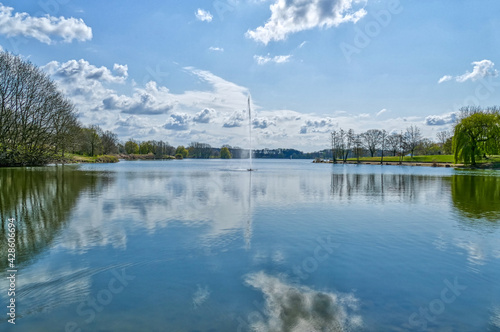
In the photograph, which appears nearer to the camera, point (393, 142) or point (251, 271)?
point (251, 271)

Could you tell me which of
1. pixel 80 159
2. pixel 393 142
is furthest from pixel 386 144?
pixel 80 159

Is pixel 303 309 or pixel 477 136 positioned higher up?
pixel 477 136

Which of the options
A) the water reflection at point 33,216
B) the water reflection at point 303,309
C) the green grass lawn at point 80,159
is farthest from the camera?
the green grass lawn at point 80,159

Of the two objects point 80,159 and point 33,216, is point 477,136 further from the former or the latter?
point 80,159

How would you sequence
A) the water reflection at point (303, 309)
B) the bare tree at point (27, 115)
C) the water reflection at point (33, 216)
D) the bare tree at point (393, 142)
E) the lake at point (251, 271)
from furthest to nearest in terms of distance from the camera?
the bare tree at point (393, 142)
the bare tree at point (27, 115)
the water reflection at point (33, 216)
the lake at point (251, 271)
the water reflection at point (303, 309)

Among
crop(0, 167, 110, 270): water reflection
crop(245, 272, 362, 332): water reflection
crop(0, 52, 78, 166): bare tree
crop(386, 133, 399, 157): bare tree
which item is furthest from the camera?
crop(386, 133, 399, 157): bare tree

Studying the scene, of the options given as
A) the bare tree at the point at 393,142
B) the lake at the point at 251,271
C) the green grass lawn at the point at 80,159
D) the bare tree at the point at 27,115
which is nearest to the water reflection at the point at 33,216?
the lake at the point at 251,271

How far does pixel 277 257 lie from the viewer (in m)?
7.62

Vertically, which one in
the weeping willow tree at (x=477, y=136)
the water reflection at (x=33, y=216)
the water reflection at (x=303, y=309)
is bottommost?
the water reflection at (x=303, y=309)

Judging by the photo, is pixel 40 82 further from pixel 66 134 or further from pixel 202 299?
pixel 202 299

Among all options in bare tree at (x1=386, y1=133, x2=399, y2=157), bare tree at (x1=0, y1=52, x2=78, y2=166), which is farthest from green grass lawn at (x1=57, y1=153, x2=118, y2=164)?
bare tree at (x1=386, y1=133, x2=399, y2=157)

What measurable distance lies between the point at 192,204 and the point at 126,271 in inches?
340

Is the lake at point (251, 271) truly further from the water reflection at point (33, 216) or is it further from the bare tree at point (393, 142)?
the bare tree at point (393, 142)

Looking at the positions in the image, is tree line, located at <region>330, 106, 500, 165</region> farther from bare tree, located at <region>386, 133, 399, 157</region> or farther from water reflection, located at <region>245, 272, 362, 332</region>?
water reflection, located at <region>245, 272, 362, 332</region>
